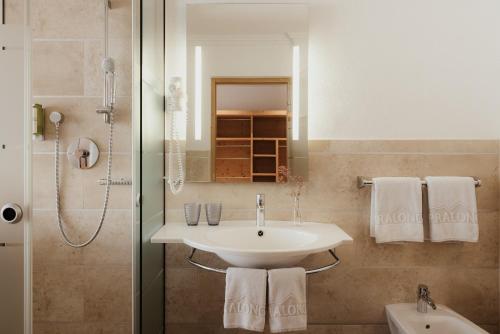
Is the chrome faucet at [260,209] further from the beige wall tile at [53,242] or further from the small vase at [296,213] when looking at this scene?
the beige wall tile at [53,242]

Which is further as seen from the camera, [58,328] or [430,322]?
[58,328]

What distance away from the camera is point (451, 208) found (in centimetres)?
158

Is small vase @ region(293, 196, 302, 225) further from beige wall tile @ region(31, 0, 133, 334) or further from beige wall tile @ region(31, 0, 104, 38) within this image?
beige wall tile @ region(31, 0, 104, 38)

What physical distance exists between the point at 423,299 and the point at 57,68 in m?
2.08

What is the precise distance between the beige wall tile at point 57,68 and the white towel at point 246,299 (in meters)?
1.18

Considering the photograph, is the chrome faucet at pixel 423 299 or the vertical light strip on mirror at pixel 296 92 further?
the vertical light strip on mirror at pixel 296 92

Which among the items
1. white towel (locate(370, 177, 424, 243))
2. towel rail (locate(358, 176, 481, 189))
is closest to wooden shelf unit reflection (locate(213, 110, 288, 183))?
towel rail (locate(358, 176, 481, 189))

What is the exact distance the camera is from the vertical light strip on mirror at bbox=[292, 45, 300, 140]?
1667 millimetres

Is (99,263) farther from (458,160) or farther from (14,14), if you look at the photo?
(458,160)

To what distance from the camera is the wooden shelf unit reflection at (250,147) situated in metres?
1.67

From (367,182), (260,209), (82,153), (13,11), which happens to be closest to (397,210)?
(367,182)

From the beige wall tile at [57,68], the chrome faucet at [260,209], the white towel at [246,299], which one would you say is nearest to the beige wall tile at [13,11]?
the beige wall tile at [57,68]

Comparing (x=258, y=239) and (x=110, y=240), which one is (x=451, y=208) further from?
(x=110, y=240)

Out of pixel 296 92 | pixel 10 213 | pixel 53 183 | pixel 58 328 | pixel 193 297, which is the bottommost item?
pixel 58 328
